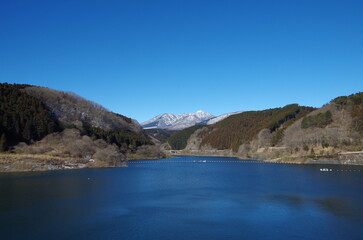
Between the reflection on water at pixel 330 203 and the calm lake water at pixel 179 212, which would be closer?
the calm lake water at pixel 179 212

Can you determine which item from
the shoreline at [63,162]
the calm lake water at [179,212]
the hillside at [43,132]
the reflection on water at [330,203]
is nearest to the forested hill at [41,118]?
the hillside at [43,132]

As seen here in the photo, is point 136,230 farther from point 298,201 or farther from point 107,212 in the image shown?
point 298,201

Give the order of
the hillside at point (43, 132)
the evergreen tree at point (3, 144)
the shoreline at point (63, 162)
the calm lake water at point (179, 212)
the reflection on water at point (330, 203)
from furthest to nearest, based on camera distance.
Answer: the hillside at point (43, 132)
the evergreen tree at point (3, 144)
the shoreline at point (63, 162)
the reflection on water at point (330, 203)
the calm lake water at point (179, 212)

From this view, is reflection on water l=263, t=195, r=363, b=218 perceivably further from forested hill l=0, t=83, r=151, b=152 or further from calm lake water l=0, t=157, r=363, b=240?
forested hill l=0, t=83, r=151, b=152

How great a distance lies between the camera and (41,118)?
3398 inches

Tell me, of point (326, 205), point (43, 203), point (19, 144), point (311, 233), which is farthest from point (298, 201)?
point (19, 144)

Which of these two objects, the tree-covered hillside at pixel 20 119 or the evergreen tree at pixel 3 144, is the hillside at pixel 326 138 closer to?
the tree-covered hillside at pixel 20 119

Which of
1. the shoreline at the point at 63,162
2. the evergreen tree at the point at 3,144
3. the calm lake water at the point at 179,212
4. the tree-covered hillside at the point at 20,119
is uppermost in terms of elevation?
the tree-covered hillside at the point at 20,119

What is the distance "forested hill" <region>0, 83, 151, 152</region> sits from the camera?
258 feet

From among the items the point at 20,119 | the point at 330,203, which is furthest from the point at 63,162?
the point at 330,203

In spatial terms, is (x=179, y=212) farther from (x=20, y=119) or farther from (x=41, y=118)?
(x=41, y=118)

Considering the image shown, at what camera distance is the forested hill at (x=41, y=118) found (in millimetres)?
78500

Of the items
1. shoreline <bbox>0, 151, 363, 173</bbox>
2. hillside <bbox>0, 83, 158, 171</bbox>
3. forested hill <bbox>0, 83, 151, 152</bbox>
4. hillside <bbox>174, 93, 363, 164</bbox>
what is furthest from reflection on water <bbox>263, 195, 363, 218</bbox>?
Result: forested hill <bbox>0, 83, 151, 152</bbox>

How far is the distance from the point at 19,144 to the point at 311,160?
6885cm
